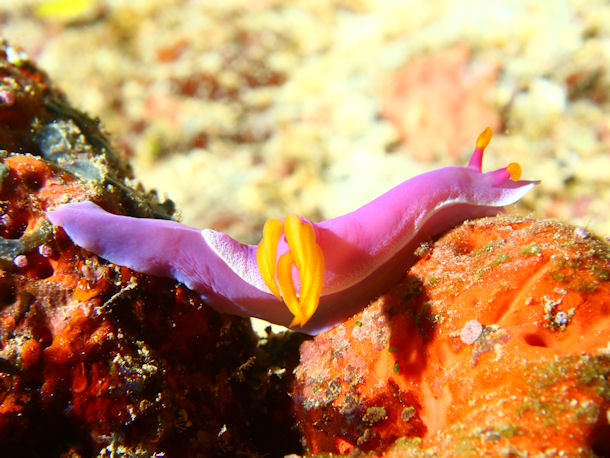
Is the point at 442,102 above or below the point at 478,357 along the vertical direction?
below

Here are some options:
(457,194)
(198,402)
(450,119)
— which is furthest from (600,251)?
(450,119)

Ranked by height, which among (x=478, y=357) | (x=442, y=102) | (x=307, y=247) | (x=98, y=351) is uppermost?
(x=98, y=351)

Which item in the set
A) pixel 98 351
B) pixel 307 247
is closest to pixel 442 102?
pixel 307 247

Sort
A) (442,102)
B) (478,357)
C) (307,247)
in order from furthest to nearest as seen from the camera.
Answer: (442,102), (307,247), (478,357)

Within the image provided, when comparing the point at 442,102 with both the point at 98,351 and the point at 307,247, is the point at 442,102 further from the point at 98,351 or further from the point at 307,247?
the point at 98,351

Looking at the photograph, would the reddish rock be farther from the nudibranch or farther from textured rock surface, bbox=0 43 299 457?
textured rock surface, bbox=0 43 299 457

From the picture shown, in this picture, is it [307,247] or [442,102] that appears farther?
[442,102]

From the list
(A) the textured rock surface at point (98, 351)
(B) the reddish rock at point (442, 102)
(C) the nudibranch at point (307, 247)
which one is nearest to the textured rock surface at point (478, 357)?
(C) the nudibranch at point (307, 247)

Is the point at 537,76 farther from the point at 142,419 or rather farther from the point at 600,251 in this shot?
the point at 142,419
